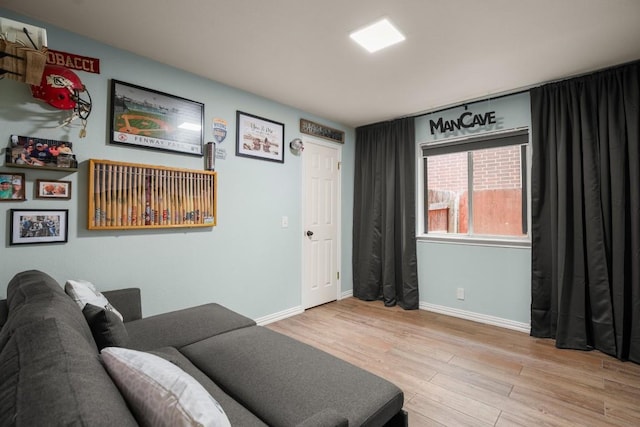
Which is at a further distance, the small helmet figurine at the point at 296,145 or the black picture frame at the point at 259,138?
the small helmet figurine at the point at 296,145

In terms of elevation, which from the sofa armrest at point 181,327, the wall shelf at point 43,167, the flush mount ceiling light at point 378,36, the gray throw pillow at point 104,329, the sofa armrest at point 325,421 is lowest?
the sofa armrest at point 181,327

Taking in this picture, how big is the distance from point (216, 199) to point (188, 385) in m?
2.28

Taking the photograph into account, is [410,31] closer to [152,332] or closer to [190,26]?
[190,26]

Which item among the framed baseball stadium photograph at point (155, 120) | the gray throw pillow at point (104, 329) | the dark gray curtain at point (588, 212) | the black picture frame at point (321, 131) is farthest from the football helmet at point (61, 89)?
the dark gray curtain at point (588, 212)

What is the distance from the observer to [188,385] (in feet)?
2.63

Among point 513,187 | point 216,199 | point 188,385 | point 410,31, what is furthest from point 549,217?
point 188,385

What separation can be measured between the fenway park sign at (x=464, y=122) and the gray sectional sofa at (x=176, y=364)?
316cm

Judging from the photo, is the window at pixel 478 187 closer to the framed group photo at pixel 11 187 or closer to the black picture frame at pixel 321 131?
the black picture frame at pixel 321 131

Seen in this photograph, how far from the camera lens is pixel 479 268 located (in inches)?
139

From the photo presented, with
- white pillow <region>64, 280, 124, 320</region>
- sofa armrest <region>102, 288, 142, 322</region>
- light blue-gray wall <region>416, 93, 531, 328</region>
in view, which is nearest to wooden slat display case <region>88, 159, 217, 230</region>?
sofa armrest <region>102, 288, 142, 322</region>

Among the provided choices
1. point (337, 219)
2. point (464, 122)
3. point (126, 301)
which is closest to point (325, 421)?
point (126, 301)

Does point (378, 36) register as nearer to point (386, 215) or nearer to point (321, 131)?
point (321, 131)

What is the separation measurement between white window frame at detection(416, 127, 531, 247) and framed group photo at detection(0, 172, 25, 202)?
3803mm

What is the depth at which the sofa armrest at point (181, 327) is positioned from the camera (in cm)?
181
